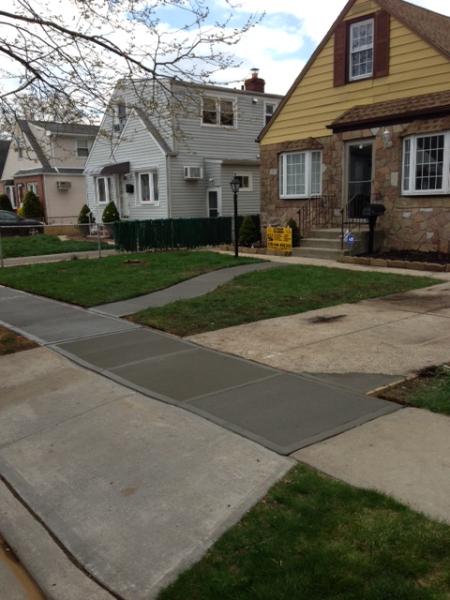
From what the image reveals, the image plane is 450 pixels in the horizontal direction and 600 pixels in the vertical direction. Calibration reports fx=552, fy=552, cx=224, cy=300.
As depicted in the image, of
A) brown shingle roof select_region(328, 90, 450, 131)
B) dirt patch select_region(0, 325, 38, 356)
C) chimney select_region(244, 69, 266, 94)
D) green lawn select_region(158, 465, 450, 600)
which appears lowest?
green lawn select_region(158, 465, 450, 600)

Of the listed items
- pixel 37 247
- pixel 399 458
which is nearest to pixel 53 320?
pixel 399 458

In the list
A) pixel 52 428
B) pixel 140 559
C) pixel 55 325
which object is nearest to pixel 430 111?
pixel 55 325

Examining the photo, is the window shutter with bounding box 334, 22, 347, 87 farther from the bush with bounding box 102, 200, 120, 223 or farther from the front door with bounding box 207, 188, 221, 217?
the bush with bounding box 102, 200, 120, 223

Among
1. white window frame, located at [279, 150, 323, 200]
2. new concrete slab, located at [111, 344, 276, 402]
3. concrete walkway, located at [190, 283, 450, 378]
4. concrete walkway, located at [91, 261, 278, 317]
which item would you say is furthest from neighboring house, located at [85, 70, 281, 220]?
new concrete slab, located at [111, 344, 276, 402]

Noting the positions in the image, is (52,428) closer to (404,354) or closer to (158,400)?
Answer: (158,400)

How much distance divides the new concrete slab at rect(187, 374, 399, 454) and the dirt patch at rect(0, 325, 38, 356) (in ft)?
9.56

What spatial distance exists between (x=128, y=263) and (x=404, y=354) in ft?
31.8

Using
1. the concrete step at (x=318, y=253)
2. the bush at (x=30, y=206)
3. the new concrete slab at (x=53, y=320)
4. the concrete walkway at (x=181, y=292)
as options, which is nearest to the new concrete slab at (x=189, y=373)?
the new concrete slab at (x=53, y=320)

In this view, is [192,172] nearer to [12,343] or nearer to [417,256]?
[417,256]

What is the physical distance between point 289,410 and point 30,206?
30406 mm

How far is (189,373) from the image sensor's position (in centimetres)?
566

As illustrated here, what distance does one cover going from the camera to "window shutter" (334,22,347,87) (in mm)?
15672

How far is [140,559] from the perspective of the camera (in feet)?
9.27

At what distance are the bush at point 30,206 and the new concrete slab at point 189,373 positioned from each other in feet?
92.9
